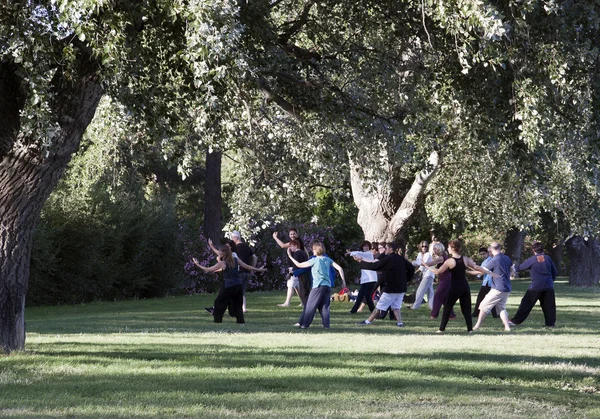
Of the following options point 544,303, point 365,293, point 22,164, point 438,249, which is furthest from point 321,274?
point 22,164

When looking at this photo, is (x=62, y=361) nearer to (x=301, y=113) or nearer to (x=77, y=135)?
(x=77, y=135)

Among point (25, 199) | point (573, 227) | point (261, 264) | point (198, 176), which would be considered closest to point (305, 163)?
point (25, 199)

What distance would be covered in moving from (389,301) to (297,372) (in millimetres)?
8096

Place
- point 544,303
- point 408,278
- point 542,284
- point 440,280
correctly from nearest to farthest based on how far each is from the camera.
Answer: point 542,284
point 544,303
point 408,278
point 440,280

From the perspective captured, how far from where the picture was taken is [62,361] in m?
12.1

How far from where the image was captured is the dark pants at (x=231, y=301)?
1891cm

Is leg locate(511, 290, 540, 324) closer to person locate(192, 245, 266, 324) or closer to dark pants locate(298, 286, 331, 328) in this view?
dark pants locate(298, 286, 331, 328)

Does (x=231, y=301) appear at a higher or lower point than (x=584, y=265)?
lower

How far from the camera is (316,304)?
703 inches

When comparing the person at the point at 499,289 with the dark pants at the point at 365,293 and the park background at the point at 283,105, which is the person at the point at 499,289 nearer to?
the park background at the point at 283,105

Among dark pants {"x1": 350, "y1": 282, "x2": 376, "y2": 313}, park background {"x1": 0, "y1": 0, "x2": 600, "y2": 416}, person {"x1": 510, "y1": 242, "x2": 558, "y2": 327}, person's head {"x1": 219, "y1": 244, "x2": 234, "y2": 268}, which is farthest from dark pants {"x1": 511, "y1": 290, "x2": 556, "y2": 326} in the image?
person's head {"x1": 219, "y1": 244, "x2": 234, "y2": 268}

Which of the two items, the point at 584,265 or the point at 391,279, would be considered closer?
the point at 391,279

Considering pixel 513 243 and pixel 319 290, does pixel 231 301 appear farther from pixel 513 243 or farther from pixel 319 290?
pixel 513 243

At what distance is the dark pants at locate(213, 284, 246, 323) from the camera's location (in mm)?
18906
